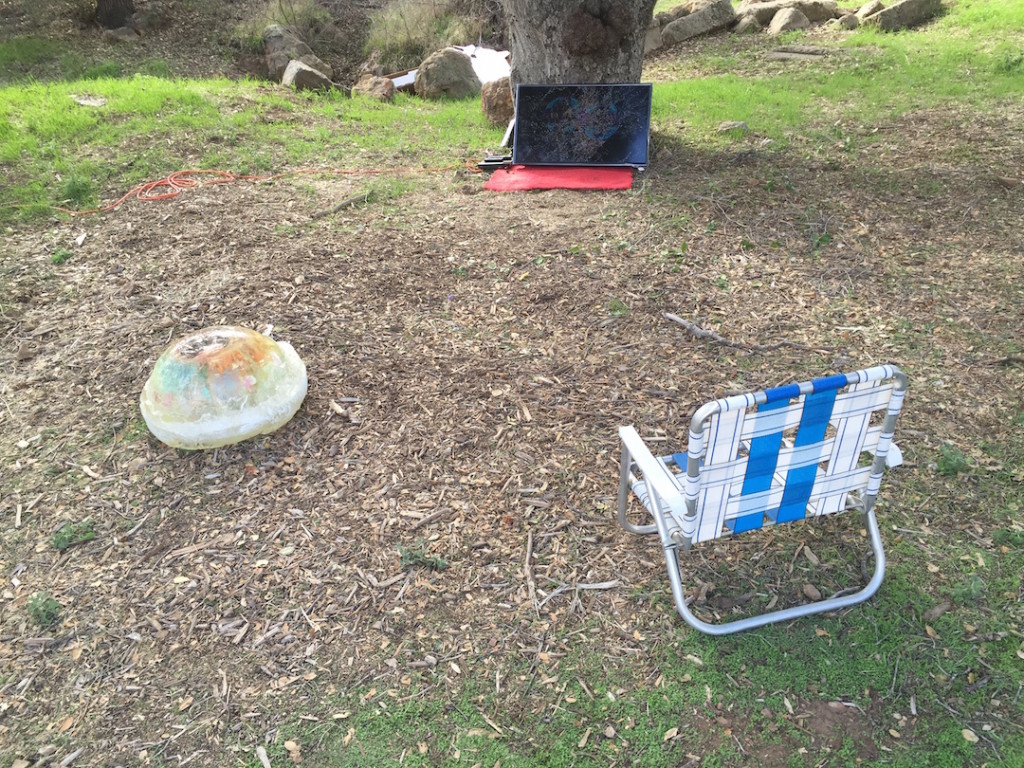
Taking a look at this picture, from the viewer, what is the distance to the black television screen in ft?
19.6

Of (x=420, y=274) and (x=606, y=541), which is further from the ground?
(x=420, y=274)

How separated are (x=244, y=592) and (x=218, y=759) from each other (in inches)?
24.4

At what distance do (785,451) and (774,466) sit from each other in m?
0.07

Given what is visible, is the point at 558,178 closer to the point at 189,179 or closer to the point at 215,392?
the point at 189,179

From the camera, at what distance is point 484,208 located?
17.8 ft

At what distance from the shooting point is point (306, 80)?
9.56 metres

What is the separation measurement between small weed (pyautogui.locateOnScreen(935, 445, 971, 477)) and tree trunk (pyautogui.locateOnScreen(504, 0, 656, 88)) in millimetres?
4726

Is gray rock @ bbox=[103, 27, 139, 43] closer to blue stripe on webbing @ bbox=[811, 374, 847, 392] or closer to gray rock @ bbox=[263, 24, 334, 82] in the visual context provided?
gray rock @ bbox=[263, 24, 334, 82]

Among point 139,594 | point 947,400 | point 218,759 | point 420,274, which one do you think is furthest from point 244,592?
point 947,400

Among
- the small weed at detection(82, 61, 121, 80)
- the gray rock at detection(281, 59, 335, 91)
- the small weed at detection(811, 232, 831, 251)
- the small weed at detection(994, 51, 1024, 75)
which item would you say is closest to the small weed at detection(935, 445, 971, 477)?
the small weed at detection(811, 232, 831, 251)

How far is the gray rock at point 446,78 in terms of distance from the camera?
941 cm

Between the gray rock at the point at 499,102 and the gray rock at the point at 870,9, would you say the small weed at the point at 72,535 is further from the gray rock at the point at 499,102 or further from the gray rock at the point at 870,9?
the gray rock at the point at 870,9

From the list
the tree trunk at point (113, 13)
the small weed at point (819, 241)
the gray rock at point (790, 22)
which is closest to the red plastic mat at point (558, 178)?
the small weed at point (819, 241)

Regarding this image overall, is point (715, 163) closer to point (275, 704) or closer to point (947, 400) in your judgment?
point (947, 400)
